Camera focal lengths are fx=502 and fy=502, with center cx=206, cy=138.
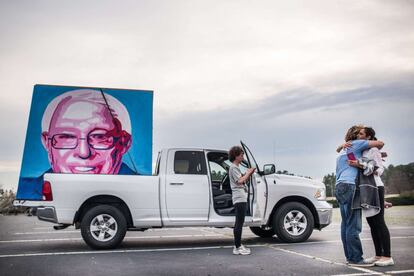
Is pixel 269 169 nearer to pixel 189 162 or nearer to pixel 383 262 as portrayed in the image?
pixel 189 162

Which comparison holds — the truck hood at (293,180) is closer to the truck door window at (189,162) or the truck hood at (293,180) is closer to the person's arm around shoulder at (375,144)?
the truck door window at (189,162)

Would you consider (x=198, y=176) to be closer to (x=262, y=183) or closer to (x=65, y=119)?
(x=262, y=183)

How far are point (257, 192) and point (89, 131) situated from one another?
3.92 metres

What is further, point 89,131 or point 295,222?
point 89,131

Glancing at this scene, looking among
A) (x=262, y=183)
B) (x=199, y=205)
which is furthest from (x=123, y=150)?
(x=262, y=183)

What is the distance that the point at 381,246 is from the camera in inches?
286

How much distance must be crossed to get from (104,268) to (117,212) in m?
2.24

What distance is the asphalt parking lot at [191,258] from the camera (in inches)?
277

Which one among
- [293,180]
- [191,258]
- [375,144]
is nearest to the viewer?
[375,144]

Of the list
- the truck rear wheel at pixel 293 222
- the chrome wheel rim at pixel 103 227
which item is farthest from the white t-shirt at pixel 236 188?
the chrome wheel rim at pixel 103 227

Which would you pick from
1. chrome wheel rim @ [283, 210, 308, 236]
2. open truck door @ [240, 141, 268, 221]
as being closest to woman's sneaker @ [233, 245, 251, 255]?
open truck door @ [240, 141, 268, 221]

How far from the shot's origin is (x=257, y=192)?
33.1 ft

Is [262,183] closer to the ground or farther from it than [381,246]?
farther from it

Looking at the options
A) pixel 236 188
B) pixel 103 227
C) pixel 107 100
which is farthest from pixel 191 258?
pixel 107 100
